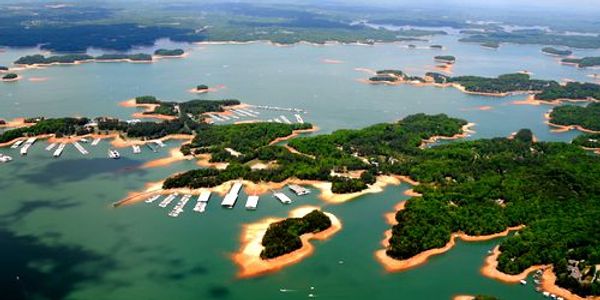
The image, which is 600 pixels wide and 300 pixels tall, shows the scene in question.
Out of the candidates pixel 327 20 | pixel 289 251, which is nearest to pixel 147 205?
pixel 289 251

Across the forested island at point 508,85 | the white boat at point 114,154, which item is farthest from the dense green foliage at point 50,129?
the forested island at point 508,85

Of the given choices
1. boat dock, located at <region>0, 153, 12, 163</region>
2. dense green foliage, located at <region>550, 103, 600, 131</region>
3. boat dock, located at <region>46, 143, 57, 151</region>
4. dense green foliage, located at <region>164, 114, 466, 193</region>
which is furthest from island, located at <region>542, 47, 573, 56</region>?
boat dock, located at <region>0, 153, 12, 163</region>

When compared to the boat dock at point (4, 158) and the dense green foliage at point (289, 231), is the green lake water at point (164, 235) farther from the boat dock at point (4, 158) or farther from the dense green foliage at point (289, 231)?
the dense green foliage at point (289, 231)

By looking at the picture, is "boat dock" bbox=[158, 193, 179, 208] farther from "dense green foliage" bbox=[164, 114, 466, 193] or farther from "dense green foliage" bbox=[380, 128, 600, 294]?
"dense green foliage" bbox=[380, 128, 600, 294]

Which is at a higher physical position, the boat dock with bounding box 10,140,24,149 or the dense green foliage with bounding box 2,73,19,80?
the dense green foliage with bounding box 2,73,19,80

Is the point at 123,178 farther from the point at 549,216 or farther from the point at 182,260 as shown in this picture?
the point at 549,216

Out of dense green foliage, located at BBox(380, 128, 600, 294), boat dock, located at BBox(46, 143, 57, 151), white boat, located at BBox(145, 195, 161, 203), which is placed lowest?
boat dock, located at BBox(46, 143, 57, 151)
